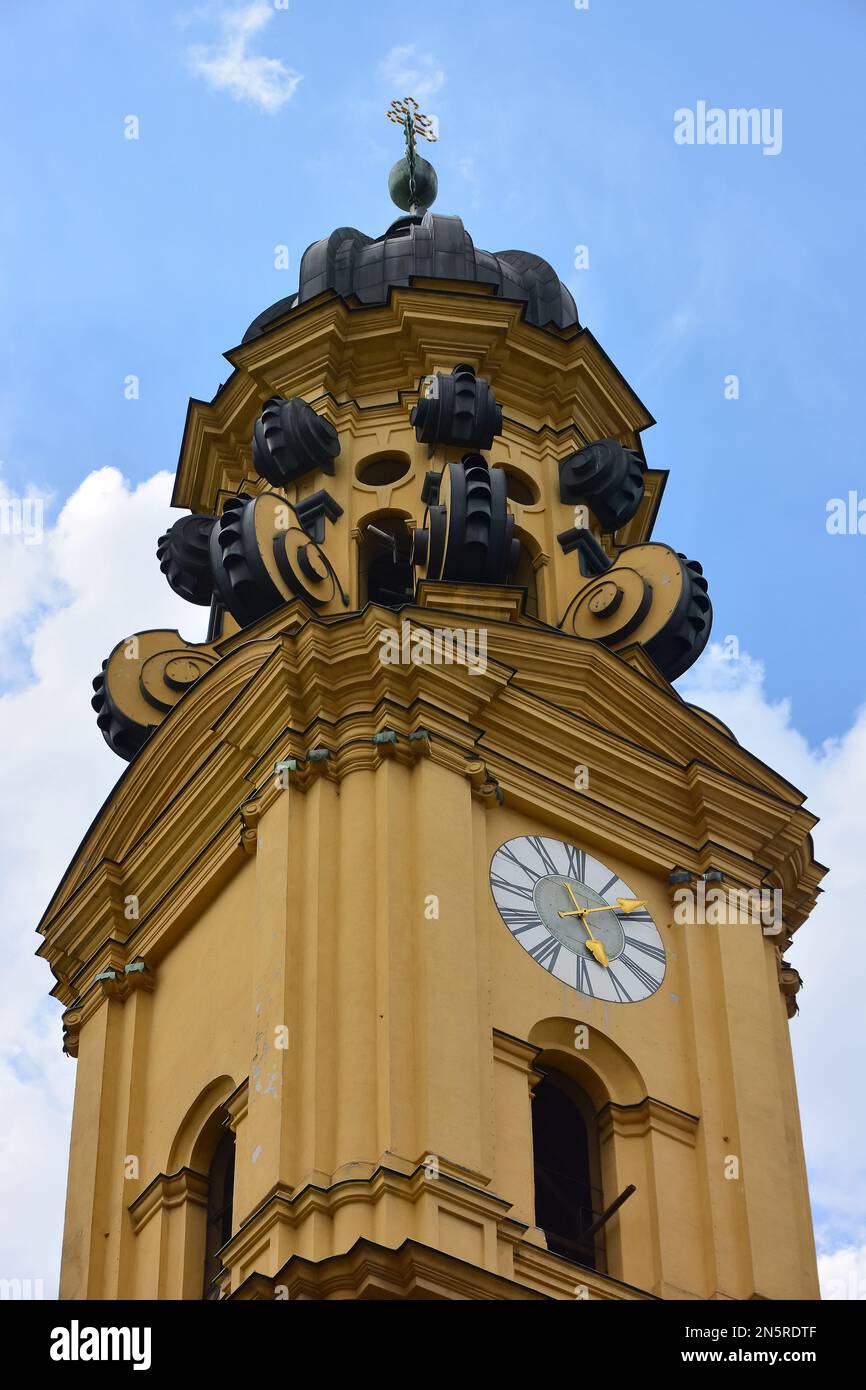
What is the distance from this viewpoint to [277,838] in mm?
24906

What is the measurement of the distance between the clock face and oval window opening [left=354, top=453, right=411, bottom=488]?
503 centimetres

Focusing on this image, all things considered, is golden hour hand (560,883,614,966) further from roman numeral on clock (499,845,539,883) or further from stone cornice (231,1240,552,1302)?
stone cornice (231,1240,552,1302)

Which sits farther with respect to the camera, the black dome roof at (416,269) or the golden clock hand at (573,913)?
the black dome roof at (416,269)

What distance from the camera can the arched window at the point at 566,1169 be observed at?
2378 cm

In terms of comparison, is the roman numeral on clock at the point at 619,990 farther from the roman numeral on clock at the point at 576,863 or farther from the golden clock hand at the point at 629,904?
the roman numeral on clock at the point at 576,863

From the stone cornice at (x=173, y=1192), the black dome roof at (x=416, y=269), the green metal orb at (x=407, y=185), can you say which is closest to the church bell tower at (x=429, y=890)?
the stone cornice at (x=173, y=1192)

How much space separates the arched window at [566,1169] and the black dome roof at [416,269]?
→ 29.2ft

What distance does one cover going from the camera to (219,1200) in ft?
81.5

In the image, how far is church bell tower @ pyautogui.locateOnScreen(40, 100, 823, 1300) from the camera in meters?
22.9

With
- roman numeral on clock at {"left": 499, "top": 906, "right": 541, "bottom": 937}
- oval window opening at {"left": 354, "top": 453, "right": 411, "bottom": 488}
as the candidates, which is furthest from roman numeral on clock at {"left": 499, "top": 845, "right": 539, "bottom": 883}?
oval window opening at {"left": 354, "top": 453, "right": 411, "bottom": 488}

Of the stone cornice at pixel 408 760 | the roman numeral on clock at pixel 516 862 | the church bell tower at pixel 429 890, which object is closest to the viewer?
the church bell tower at pixel 429 890

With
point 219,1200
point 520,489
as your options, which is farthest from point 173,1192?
point 520,489

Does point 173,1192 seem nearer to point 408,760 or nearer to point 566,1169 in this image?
point 566,1169
